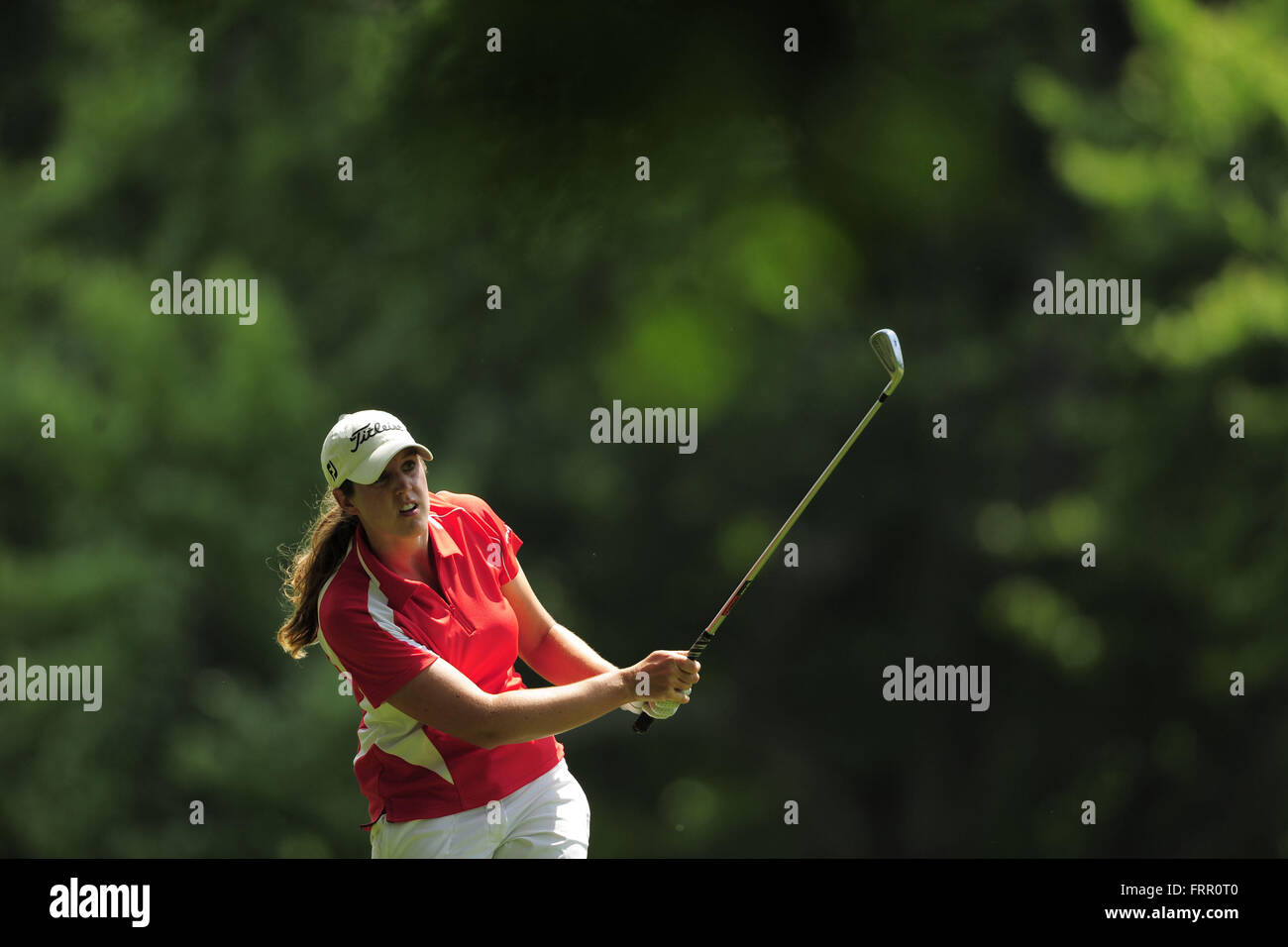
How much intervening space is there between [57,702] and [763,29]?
4.24 m

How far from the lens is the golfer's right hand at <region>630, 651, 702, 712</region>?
A: 7.63 ft

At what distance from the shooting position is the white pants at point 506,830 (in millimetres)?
2320

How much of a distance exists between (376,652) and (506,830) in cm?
36

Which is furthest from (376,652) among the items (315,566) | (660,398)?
(660,398)

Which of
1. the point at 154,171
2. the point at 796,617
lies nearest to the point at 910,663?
the point at 796,617

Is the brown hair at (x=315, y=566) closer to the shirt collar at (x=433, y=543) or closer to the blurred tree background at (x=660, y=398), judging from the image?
the shirt collar at (x=433, y=543)

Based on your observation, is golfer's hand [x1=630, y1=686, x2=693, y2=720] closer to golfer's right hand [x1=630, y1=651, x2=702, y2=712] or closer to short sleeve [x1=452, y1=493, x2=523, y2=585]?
golfer's right hand [x1=630, y1=651, x2=702, y2=712]

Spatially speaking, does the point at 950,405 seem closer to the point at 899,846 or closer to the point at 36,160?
the point at 899,846

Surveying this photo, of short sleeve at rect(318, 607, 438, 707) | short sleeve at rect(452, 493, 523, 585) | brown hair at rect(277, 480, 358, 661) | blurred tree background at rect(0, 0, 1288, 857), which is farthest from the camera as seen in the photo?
blurred tree background at rect(0, 0, 1288, 857)

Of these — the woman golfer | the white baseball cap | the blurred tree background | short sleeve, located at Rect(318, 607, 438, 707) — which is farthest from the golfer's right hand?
the blurred tree background

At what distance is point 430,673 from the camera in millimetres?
2256

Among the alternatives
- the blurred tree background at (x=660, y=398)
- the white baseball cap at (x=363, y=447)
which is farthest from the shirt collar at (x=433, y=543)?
the blurred tree background at (x=660, y=398)

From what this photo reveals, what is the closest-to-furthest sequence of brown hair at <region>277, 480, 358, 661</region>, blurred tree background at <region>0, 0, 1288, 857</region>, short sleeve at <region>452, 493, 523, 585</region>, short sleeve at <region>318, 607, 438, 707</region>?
short sleeve at <region>318, 607, 438, 707</region> → brown hair at <region>277, 480, 358, 661</region> → short sleeve at <region>452, 493, 523, 585</region> → blurred tree background at <region>0, 0, 1288, 857</region>

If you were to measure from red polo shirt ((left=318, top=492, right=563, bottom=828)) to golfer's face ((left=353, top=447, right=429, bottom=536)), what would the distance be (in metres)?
0.05
